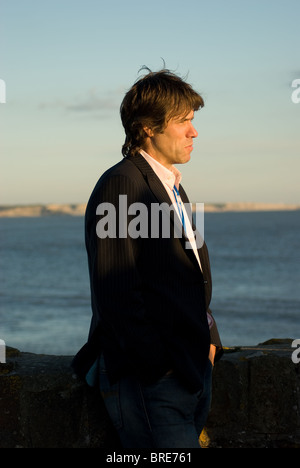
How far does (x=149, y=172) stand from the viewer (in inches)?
100

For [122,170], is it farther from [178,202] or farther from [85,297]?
[85,297]

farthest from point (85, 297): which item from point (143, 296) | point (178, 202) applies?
point (143, 296)

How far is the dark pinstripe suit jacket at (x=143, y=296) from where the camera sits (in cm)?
229

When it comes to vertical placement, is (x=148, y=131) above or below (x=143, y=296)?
above

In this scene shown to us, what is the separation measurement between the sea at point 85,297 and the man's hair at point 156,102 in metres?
13.8

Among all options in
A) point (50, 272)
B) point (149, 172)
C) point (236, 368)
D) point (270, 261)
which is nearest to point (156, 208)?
point (149, 172)

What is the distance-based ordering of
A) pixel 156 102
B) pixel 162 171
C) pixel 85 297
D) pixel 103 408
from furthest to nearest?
pixel 85 297 → pixel 103 408 → pixel 162 171 → pixel 156 102

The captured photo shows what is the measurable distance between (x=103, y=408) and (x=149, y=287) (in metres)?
0.80

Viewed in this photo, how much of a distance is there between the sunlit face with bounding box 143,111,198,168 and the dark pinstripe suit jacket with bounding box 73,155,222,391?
9 centimetres

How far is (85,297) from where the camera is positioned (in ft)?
100.0

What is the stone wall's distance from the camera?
2887 millimetres

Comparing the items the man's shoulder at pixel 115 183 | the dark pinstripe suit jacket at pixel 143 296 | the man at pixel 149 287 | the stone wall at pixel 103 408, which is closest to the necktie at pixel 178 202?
the man at pixel 149 287
